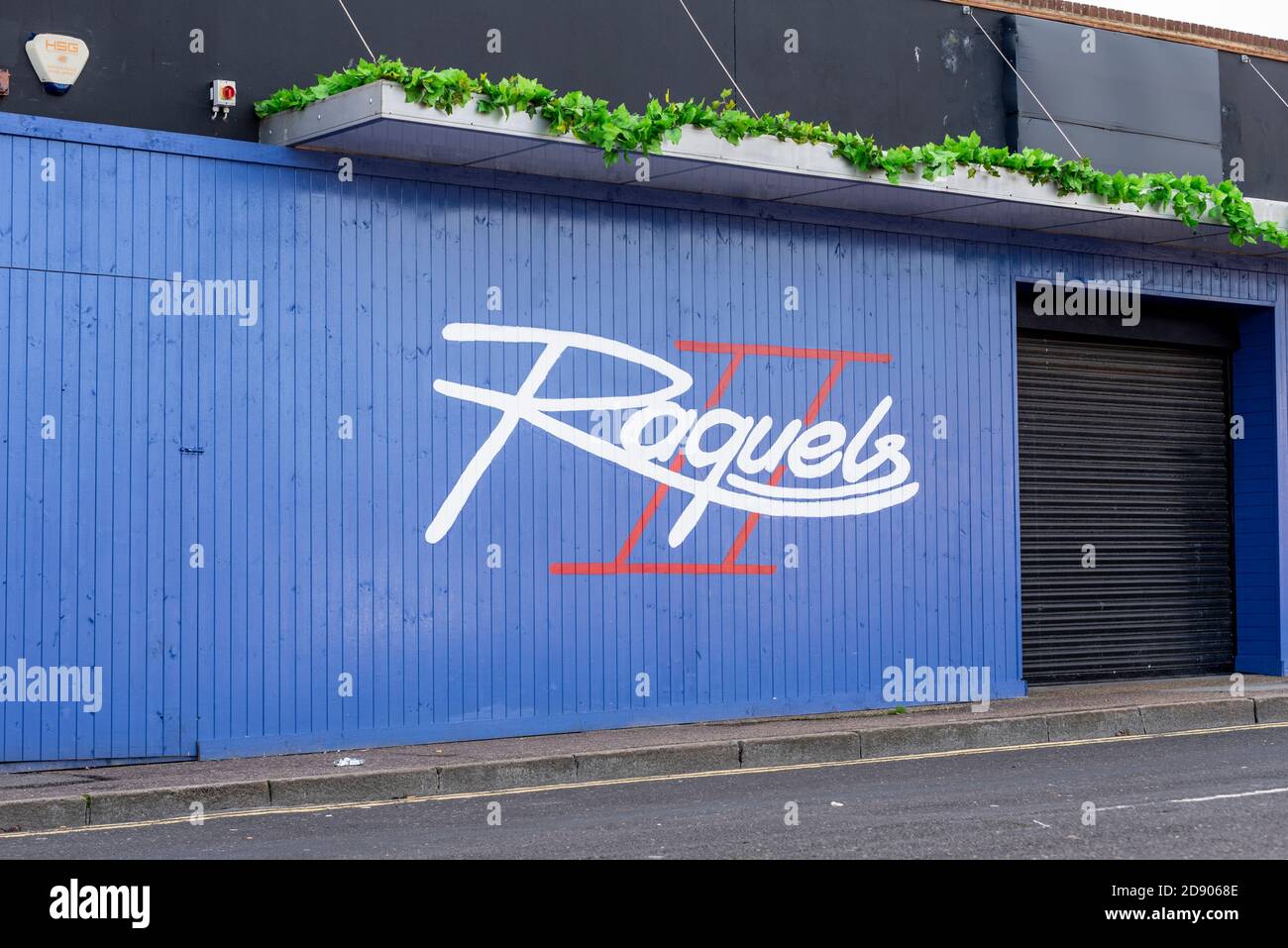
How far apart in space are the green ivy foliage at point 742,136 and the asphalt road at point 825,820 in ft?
15.3

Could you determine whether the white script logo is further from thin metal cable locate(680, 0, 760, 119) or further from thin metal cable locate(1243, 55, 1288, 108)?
thin metal cable locate(1243, 55, 1288, 108)

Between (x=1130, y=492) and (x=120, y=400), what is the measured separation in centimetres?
1008

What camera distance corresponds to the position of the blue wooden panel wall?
1195 cm

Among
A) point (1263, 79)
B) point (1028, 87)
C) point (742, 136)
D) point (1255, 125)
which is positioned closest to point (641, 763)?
point (742, 136)

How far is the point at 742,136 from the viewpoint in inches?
533

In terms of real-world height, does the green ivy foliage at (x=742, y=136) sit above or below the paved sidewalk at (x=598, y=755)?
above

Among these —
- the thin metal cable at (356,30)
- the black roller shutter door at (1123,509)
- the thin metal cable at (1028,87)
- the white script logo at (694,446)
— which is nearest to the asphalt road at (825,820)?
the white script logo at (694,446)

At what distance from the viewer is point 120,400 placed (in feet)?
39.7

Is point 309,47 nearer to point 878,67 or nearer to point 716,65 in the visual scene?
point 716,65

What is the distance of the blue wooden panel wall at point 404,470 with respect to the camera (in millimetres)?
11953

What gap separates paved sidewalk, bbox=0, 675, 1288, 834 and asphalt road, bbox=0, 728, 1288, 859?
423 mm

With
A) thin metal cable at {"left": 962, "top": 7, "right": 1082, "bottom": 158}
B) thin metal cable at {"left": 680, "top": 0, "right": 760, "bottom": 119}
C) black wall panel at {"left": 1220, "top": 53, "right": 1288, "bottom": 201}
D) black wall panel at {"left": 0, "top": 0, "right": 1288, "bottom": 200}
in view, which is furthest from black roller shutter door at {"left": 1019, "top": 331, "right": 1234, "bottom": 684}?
A: thin metal cable at {"left": 680, "top": 0, "right": 760, "bottom": 119}

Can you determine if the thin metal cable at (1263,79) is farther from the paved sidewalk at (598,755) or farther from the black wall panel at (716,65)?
the paved sidewalk at (598,755)
